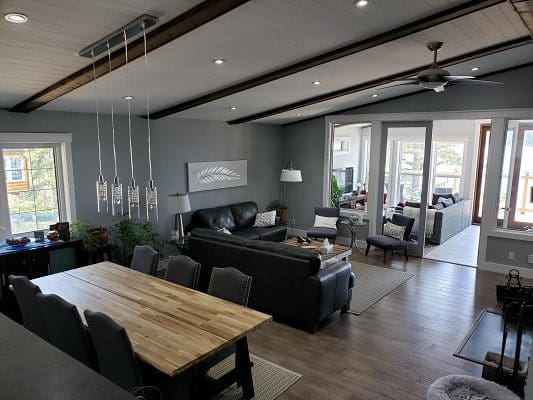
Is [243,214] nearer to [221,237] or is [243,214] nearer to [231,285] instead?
[221,237]

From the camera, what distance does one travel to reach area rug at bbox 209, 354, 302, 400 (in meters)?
3.25

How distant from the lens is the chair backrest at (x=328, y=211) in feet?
25.6

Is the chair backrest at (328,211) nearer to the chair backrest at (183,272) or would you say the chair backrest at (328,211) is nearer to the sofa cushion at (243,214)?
the sofa cushion at (243,214)

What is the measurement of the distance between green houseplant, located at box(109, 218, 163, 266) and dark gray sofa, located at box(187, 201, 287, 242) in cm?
111

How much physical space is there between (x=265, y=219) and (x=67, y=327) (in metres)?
Result: 5.45

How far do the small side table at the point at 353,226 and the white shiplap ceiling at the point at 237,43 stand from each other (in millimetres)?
2894

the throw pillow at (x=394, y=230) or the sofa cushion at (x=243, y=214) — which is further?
the sofa cushion at (x=243, y=214)

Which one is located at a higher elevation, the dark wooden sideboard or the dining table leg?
the dark wooden sideboard

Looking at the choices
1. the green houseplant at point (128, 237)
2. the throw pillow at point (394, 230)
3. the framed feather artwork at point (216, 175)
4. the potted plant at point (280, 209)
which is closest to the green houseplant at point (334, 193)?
the potted plant at point (280, 209)

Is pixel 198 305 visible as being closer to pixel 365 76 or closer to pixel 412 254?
pixel 365 76

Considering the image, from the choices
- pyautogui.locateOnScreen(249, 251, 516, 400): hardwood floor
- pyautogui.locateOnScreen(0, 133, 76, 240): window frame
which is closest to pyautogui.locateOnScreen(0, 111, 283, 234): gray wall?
pyautogui.locateOnScreen(0, 133, 76, 240): window frame

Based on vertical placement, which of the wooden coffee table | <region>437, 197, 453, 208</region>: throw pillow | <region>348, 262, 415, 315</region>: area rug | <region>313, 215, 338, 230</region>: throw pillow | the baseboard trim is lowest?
<region>348, 262, 415, 315</region>: area rug

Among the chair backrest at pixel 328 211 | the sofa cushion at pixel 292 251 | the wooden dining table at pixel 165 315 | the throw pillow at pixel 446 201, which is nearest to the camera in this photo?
the wooden dining table at pixel 165 315

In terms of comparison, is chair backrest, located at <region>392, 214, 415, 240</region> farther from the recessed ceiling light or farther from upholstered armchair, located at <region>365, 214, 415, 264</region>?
the recessed ceiling light
